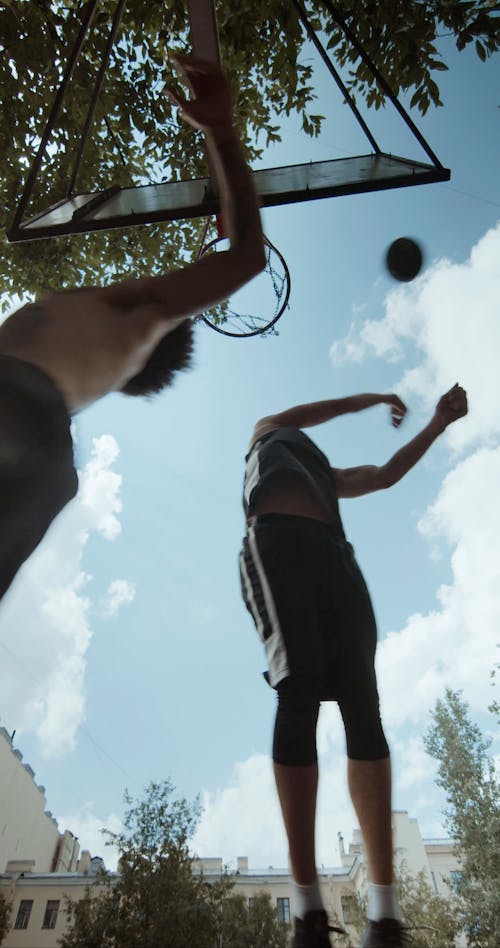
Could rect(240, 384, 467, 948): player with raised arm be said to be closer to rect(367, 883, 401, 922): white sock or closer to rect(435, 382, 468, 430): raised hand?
rect(367, 883, 401, 922): white sock

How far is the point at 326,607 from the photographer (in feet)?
4.12

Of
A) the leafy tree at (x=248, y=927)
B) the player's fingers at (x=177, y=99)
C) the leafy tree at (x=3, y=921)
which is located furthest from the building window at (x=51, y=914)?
the player's fingers at (x=177, y=99)

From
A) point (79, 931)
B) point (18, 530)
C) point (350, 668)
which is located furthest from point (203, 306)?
point (79, 931)

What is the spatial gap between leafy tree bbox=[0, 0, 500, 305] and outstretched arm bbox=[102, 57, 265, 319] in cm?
294

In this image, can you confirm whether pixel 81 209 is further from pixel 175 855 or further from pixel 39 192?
pixel 175 855

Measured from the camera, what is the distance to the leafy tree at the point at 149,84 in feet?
12.7

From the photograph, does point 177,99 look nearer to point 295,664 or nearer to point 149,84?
point 295,664

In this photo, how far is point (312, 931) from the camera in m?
0.95

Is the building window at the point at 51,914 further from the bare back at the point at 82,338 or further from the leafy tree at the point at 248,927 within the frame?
the bare back at the point at 82,338

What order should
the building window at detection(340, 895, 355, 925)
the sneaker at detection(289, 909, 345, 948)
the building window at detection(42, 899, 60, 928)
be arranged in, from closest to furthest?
1. the sneaker at detection(289, 909, 345, 948)
2. the building window at detection(340, 895, 355, 925)
3. the building window at detection(42, 899, 60, 928)

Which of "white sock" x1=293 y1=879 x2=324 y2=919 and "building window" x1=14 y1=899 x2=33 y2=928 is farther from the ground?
"white sock" x1=293 y1=879 x2=324 y2=919

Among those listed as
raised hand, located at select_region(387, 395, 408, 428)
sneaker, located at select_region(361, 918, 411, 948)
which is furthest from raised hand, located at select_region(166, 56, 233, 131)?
sneaker, located at select_region(361, 918, 411, 948)

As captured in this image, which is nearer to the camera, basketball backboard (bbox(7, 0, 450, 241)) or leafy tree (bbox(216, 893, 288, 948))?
basketball backboard (bbox(7, 0, 450, 241))

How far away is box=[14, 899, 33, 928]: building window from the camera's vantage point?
67.4 ft
